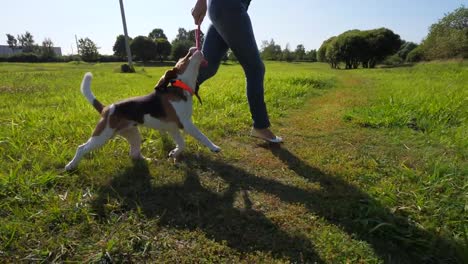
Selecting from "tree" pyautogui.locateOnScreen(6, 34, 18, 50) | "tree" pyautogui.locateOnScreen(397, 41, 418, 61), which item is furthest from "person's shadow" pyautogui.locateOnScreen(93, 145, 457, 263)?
"tree" pyautogui.locateOnScreen(6, 34, 18, 50)

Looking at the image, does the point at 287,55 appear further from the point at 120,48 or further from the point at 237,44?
the point at 237,44

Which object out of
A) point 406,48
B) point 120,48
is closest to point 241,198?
point 120,48

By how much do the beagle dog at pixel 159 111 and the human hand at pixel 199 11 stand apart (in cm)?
50

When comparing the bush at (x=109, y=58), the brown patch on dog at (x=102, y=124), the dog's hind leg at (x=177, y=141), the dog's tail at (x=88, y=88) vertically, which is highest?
the dog's tail at (x=88, y=88)

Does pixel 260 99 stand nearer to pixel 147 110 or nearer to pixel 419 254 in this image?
pixel 147 110

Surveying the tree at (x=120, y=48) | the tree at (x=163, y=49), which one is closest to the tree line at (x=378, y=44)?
the tree at (x=163, y=49)

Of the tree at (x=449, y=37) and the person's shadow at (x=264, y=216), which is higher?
the tree at (x=449, y=37)

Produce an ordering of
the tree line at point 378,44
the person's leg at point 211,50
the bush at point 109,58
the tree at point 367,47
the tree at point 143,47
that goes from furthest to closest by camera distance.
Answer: the bush at point 109,58 → the tree at point 143,47 → the tree at point 367,47 → the tree line at point 378,44 → the person's leg at point 211,50

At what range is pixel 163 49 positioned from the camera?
52906 mm

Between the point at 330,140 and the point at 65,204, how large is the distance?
117 inches

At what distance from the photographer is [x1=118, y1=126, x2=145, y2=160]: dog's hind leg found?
10.4 feet

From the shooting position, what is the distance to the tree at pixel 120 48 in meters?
56.3

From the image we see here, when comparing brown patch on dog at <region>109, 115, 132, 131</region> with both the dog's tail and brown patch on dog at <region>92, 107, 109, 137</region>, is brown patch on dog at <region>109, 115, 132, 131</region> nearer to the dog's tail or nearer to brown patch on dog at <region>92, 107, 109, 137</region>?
brown patch on dog at <region>92, 107, 109, 137</region>

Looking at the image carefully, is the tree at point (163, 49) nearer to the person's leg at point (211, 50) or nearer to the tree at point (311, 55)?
the tree at point (311, 55)
